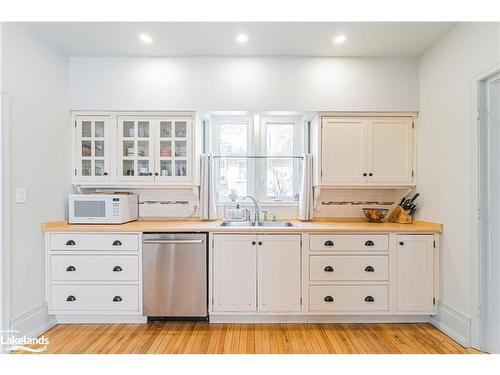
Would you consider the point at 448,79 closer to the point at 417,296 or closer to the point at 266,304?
the point at 417,296

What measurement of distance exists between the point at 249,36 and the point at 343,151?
146 cm

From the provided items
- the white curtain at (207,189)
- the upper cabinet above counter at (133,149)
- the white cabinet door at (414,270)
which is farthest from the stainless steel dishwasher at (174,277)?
the white cabinet door at (414,270)

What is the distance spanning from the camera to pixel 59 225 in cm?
273

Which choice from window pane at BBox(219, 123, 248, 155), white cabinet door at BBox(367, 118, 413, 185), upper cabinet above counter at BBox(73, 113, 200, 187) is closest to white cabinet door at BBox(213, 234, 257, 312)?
upper cabinet above counter at BBox(73, 113, 200, 187)

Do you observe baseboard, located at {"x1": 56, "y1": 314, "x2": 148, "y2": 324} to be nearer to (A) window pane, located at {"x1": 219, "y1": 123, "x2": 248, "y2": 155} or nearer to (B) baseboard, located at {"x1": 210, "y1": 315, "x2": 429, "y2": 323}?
(B) baseboard, located at {"x1": 210, "y1": 315, "x2": 429, "y2": 323}

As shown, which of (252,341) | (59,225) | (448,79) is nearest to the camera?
(252,341)

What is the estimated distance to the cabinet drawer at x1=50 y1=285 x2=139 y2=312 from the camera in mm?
2598

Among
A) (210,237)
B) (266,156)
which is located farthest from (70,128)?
(266,156)

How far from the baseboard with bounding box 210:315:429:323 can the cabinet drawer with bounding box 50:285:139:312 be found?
78 cm

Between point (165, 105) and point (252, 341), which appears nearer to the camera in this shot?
point (252, 341)

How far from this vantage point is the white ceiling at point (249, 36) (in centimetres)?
244

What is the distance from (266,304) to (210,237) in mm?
802

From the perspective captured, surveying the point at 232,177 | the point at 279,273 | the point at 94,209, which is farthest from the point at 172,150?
the point at 279,273

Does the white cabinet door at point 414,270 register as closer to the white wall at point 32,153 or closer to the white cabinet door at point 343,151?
the white cabinet door at point 343,151
